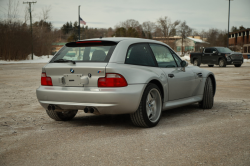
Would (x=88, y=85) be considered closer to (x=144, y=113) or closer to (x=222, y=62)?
(x=144, y=113)

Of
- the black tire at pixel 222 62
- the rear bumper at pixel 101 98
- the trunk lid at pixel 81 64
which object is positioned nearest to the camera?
the rear bumper at pixel 101 98

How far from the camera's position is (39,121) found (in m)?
6.09

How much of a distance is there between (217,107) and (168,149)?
12.2 feet

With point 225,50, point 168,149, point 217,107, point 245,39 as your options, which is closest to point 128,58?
point 168,149

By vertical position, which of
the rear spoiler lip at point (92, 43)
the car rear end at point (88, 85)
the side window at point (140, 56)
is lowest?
the car rear end at point (88, 85)

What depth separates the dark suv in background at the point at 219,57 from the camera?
89.0 feet

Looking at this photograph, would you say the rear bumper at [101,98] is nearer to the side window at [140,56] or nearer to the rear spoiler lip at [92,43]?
the side window at [140,56]

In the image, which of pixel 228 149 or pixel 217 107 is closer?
pixel 228 149

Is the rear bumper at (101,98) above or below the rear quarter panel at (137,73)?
below

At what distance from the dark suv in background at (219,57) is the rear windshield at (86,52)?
76.7 ft

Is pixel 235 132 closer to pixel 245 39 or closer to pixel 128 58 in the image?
pixel 128 58

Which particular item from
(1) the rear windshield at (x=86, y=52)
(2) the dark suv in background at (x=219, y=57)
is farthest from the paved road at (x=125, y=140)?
(2) the dark suv in background at (x=219, y=57)

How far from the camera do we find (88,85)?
5027 mm

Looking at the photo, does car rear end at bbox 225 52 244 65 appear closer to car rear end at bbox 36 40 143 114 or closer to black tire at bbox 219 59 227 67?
black tire at bbox 219 59 227 67
